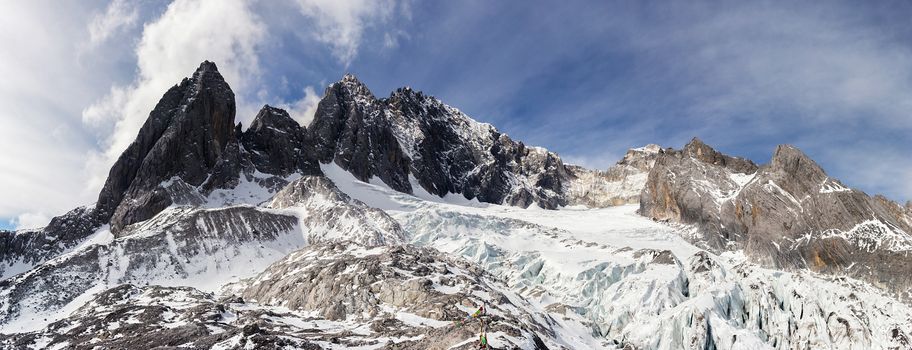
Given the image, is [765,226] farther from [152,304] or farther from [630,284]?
[152,304]

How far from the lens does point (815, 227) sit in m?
166

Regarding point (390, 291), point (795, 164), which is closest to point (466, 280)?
point (390, 291)

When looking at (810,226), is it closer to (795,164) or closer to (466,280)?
(795,164)

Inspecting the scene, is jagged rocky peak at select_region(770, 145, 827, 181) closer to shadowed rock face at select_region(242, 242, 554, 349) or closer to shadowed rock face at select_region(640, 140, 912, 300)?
shadowed rock face at select_region(640, 140, 912, 300)

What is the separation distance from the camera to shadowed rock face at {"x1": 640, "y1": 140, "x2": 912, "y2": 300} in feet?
494

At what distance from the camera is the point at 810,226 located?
549ft

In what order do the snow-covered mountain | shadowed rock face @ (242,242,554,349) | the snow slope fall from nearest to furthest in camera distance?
shadowed rock face @ (242,242,554,349) → the snow-covered mountain → the snow slope

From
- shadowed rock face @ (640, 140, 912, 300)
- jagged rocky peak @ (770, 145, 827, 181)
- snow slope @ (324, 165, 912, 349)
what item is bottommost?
snow slope @ (324, 165, 912, 349)

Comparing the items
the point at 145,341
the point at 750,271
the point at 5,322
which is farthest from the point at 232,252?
the point at 750,271

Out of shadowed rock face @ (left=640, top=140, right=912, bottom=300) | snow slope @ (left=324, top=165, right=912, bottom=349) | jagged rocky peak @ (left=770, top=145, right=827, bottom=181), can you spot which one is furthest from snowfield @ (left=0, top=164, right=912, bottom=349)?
jagged rocky peak @ (left=770, top=145, right=827, bottom=181)

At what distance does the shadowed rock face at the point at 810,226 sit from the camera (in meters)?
150

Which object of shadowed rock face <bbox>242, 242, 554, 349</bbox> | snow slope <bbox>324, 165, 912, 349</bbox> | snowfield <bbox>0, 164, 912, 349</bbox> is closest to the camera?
shadowed rock face <bbox>242, 242, 554, 349</bbox>

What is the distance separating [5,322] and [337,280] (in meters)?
62.9

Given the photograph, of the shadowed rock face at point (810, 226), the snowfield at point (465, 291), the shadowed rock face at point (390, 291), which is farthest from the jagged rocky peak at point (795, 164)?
the shadowed rock face at point (390, 291)
